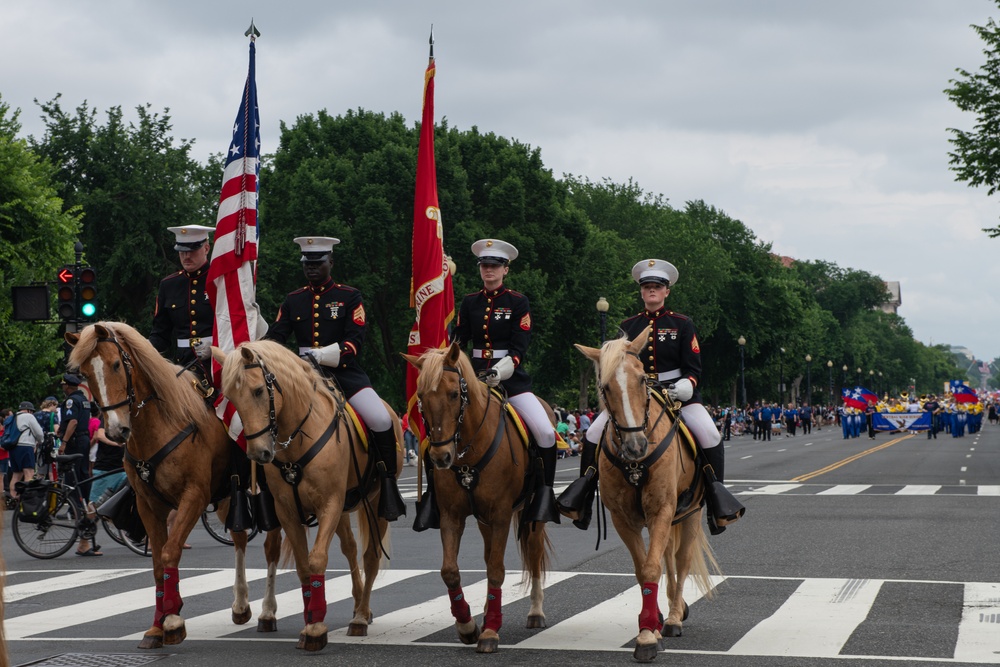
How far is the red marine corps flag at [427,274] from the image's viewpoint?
1097cm

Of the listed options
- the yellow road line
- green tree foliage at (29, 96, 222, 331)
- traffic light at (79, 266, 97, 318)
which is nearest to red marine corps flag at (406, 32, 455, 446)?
traffic light at (79, 266, 97, 318)

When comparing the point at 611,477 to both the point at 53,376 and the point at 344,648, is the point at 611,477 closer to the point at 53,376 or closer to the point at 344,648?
the point at 344,648

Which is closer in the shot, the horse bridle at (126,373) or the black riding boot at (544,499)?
the horse bridle at (126,373)

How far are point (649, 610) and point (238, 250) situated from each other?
468 cm

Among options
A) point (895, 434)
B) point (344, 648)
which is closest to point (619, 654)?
point (344, 648)

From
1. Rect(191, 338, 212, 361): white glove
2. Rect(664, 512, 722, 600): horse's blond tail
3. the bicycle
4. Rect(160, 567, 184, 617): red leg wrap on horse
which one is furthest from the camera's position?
the bicycle

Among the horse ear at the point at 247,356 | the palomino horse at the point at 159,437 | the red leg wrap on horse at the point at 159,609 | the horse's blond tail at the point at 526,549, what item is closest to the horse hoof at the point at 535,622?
the horse's blond tail at the point at 526,549

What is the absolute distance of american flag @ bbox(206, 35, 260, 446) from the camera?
1062 centimetres

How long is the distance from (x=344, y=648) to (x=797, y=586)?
5.11m

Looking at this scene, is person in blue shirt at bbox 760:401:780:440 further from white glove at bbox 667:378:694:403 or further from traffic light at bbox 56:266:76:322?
white glove at bbox 667:378:694:403

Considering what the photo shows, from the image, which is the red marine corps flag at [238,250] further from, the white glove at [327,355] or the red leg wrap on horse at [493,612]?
the red leg wrap on horse at [493,612]

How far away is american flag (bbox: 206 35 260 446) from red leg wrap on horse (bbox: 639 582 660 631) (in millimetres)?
3208

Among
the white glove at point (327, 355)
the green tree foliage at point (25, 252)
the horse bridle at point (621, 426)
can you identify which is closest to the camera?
the horse bridle at point (621, 426)

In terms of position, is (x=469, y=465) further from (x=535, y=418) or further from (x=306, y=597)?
(x=306, y=597)
